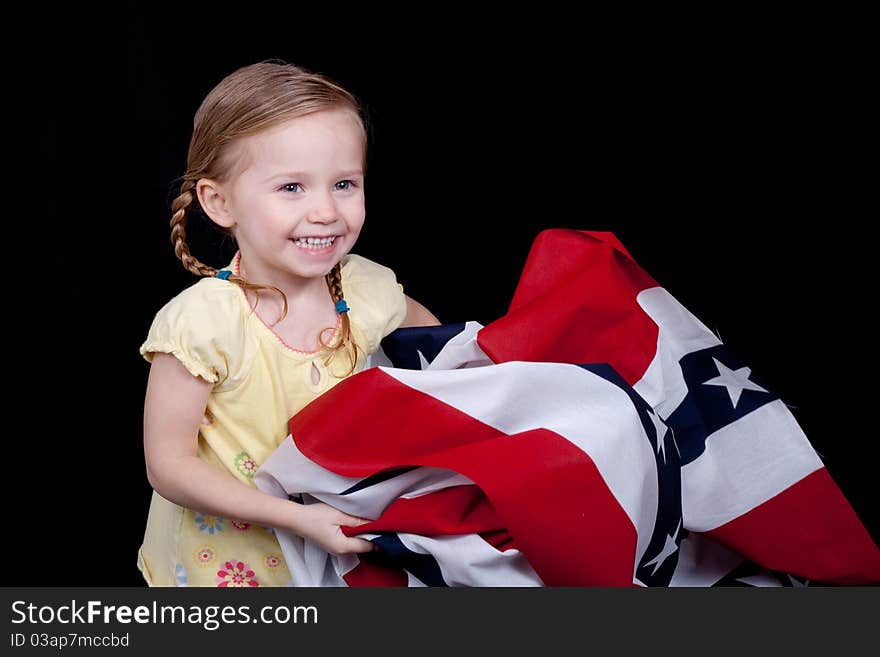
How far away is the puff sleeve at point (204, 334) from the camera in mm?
1608

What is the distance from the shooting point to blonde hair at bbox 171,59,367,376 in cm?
164

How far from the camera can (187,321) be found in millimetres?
1617

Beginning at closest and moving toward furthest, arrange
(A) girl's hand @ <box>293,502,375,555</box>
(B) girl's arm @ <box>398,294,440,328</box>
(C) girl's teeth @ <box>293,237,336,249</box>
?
(A) girl's hand @ <box>293,502,375,555</box> → (C) girl's teeth @ <box>293,237,336,249</box> → (B) girl's arm @ <box>398,294,440,328</box>

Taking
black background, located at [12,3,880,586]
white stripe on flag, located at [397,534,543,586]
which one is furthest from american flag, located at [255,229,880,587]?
black background, located at [12,3,880,586]

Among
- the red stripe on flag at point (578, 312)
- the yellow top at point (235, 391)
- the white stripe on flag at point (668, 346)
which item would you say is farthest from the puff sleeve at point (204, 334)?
the white stripe on flag at point (668, 346)

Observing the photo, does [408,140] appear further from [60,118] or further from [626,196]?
[60,118]

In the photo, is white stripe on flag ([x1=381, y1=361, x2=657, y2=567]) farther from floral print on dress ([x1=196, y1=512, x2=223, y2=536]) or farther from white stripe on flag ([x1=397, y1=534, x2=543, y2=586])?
floral print on dress ([x1=196, y1=512, x2=223, y2=536])

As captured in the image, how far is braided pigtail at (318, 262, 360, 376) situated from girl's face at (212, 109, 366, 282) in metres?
0.11

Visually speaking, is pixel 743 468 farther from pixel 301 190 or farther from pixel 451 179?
pixel 451 179

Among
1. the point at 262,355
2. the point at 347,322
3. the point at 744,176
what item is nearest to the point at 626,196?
the point at 744,176

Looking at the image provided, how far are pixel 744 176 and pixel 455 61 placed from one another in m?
0.61

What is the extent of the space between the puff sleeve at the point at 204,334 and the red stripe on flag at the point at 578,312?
1.07 ft

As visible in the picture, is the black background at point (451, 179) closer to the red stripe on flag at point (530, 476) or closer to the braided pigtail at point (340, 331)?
the braided pigtail at point (340, 331)

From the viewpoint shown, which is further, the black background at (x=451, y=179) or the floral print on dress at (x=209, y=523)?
the black background at (x=451, y=179)
